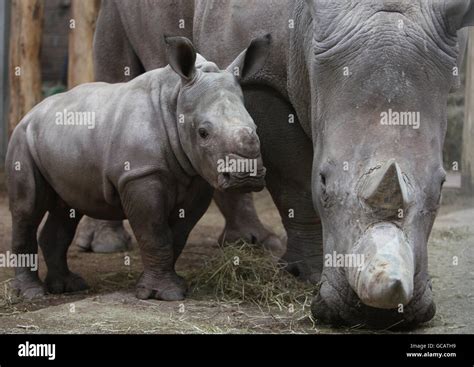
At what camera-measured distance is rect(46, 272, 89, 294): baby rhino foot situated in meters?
6.09

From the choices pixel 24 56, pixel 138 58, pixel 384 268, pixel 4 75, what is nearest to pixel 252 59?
pixel 384 268

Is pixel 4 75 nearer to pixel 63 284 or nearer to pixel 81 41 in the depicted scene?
pixel 81 41

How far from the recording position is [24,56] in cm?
1070

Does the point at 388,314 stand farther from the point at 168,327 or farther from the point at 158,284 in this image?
the point at 158,284

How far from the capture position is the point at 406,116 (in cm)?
455

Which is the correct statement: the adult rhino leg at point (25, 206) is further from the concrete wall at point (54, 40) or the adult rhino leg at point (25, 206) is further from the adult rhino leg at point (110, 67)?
the concrete wall at point (54, 40)

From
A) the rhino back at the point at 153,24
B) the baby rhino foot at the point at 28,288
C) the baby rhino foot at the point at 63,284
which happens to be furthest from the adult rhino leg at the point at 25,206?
the rhino back at the point at 153,24

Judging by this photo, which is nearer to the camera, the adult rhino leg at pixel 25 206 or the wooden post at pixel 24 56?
the adult rhino leg at pixel 25 206

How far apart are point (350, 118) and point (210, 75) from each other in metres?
1.08

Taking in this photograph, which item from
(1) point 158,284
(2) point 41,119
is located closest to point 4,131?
(2) point 41,119

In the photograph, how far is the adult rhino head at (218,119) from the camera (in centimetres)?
515

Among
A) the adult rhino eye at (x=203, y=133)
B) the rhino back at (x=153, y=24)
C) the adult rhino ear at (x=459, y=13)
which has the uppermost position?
the rhino back at (x=153, y=24)

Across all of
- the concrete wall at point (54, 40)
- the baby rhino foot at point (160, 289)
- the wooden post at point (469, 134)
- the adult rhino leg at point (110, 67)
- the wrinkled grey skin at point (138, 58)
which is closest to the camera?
the baby rhino foot at point (160, 289)

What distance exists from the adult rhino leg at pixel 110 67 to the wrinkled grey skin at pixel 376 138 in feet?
8.43
